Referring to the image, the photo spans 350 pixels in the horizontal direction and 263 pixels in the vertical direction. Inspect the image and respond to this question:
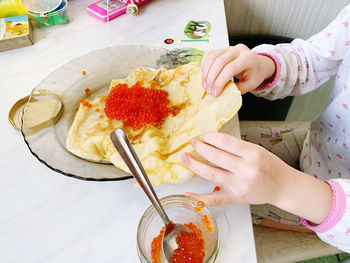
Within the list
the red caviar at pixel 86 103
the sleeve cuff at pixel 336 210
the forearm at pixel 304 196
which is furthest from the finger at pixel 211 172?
the red caviar at pixel 86 103

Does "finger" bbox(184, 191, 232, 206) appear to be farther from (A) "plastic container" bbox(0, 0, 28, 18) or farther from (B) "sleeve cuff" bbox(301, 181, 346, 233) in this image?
(A) "plastic container" bbox(0, 0, 28, 18)

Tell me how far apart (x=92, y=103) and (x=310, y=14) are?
1034mm

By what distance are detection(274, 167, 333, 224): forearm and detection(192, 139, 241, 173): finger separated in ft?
0.32

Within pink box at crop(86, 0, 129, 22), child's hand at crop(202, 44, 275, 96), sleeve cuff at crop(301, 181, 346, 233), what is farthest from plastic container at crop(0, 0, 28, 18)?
sleeve cuff at crop(301, 181, 346, 233)

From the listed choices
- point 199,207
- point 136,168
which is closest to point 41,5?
point 136,168

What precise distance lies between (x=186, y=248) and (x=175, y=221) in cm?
6

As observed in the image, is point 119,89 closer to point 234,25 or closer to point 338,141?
point 338,141

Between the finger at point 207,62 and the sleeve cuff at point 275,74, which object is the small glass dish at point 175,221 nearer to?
the finger at point 207,62

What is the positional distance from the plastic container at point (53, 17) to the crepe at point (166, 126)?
43cm

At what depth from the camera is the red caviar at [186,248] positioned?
457 millimetres

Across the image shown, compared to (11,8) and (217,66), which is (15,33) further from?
(217,66)

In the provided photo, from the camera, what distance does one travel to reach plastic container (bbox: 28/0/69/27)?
0.94 metres

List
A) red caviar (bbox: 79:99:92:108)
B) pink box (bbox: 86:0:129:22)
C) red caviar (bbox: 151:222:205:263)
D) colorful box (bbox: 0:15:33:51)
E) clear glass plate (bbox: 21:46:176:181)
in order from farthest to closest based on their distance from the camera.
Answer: pink box (bbox: 86:0:129:22) < colorful box (bbox: 0:15:33:51) < red caviar (bbox: 79:99:92:108) < clear glass plate (bbox: 21:46:176:181) < red caviar (bbox: 151:222:205:263)

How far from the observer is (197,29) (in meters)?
0.91
